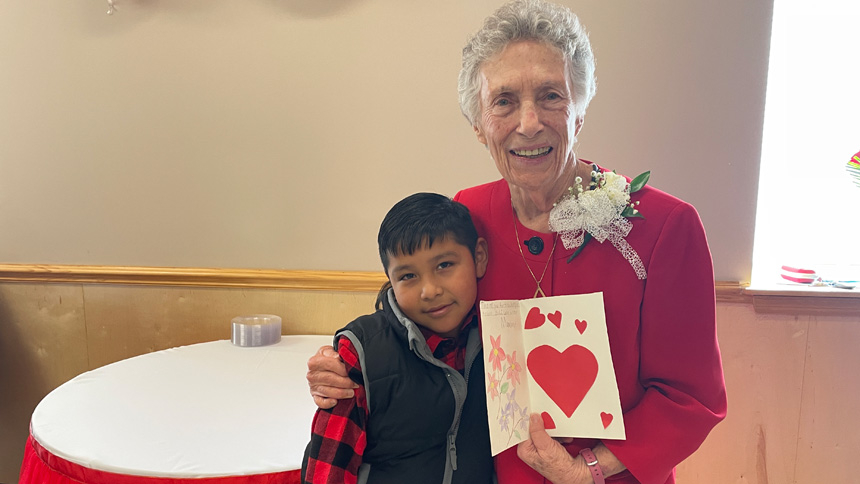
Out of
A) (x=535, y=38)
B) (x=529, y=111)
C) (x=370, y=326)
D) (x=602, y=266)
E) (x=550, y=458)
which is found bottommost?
(x=550, y=458)

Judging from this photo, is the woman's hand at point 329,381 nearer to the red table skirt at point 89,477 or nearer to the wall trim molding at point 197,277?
the red table skirt at point 89,477

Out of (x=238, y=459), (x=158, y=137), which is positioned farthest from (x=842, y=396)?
(x=158, y=137)

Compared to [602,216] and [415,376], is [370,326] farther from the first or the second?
[602,216]

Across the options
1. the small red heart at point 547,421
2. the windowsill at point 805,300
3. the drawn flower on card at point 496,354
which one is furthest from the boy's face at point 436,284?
the windowsill at point 805,300

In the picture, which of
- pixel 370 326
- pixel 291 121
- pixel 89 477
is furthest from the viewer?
pixel 291 121

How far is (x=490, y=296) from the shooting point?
1.12 meters

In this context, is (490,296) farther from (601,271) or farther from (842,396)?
(842,396)

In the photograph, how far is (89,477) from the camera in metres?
1.20

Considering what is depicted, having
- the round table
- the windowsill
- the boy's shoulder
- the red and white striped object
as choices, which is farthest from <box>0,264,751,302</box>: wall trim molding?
the red and white striped object

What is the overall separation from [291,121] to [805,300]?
223cm

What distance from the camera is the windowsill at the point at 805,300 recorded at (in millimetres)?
2111

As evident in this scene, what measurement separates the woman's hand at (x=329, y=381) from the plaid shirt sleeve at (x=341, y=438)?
0.05ft

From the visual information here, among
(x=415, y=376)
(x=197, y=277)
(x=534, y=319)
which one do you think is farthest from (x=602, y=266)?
(x=197, y=277)

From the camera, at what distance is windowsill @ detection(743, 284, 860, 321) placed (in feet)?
6.93
